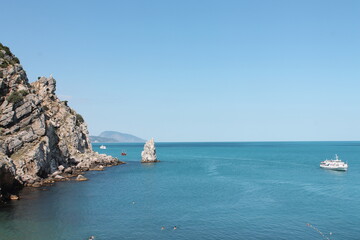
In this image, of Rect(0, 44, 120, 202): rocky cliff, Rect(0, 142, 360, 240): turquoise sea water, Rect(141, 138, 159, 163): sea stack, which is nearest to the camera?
Rect(0, 142, 360, 240): turquoise sea water

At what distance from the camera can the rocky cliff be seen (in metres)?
82.3

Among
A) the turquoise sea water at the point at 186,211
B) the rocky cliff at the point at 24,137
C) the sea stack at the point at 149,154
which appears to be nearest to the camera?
the turquoise sea water at the point at 186,211

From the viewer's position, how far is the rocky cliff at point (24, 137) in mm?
82263

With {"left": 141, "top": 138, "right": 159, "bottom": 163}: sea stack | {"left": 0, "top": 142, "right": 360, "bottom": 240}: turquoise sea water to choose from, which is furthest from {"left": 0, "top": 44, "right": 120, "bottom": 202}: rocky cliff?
{"left": 141, "top": 138, "right": 159, "bottom": 163}: sea stack

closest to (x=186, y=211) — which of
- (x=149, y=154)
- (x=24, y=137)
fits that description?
(x=24, y=137)

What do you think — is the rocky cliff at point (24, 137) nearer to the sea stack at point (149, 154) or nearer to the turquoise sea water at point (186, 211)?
the turquoise sea water at point (186, 211)

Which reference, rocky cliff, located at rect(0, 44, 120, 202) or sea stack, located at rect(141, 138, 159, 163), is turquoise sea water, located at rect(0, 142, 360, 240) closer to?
rocky cliff, located at rect(0, 44, 120, 202)

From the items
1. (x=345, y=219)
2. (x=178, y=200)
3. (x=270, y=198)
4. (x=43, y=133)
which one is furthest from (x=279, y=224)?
(x=43, y=133)

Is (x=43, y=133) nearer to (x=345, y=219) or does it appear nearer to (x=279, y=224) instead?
(x=279, y=224)

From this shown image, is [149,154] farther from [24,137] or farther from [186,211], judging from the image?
[186,211]

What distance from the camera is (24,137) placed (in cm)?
9112

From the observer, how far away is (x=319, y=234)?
4894 centimetres

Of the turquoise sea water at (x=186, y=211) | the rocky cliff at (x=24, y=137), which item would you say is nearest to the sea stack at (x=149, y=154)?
the rocky cliff at (x=24, y=137)

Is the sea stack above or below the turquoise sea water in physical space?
above
